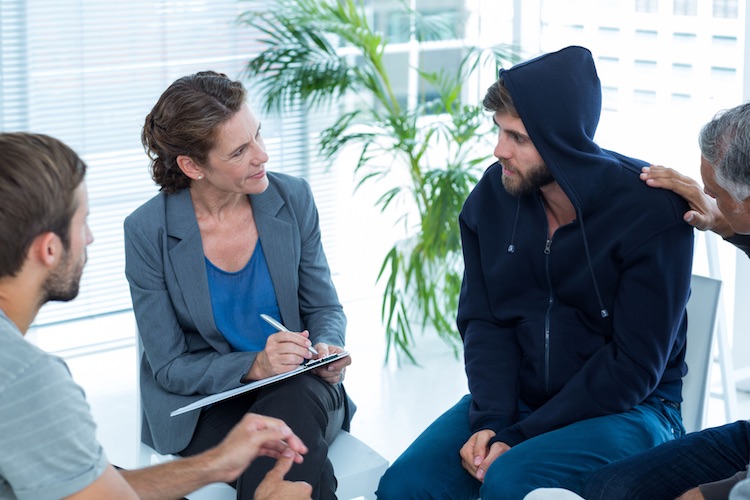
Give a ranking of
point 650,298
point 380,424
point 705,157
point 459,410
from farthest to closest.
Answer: point 380,424, point 459,410, point 650,298, point 705,157

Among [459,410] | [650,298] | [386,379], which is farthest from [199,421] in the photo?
[386,379]

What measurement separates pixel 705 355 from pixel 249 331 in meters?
1.06

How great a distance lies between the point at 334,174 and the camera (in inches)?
188

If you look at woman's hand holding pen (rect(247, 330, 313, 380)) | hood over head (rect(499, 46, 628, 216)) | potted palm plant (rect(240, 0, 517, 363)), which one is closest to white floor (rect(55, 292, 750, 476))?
potted palm plant (rect(240, 0, 517, 363))

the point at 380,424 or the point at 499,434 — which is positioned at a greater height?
the point at 499,434

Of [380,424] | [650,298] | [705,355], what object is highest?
[650,298]

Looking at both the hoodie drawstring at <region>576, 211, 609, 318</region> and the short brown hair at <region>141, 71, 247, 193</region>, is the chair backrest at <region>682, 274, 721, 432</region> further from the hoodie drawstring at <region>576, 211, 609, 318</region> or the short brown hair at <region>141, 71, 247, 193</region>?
the short brown hair at <region>141, 71, 247, 193</region>

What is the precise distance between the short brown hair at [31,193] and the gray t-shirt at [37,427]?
118mm

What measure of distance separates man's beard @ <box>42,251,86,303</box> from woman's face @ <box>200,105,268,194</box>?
2.64ft

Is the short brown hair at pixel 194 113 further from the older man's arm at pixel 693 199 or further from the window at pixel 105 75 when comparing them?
the window at pixel 105 75

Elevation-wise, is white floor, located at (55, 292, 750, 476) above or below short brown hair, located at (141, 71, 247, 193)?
below

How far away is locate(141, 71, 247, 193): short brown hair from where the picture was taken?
7.54 feet

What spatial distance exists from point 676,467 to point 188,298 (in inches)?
44.6

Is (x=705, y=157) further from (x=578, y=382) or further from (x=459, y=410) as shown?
(x=459, y=410)
